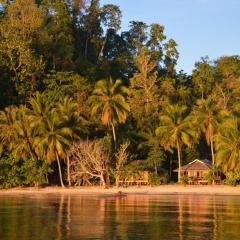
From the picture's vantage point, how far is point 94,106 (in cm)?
6369

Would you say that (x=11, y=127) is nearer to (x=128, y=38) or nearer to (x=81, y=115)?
(x=81, y=115)

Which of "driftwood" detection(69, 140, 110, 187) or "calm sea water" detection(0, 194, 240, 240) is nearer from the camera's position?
"calm sea water" detection(0, 194, 240, 240)

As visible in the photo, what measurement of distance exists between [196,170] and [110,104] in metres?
12.1

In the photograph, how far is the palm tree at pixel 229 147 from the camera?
54.2m

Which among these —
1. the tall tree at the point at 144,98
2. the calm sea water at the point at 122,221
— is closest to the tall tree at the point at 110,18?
the tall tree at the point at 144,98

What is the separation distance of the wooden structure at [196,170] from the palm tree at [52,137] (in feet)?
45.6

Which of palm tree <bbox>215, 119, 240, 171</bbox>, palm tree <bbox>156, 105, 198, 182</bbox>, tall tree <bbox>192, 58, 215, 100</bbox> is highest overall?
tall tree <bbox>192, 58, 215, 100</bbox>

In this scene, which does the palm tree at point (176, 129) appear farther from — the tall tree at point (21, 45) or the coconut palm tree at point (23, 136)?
the tall tree at point (21, 45)

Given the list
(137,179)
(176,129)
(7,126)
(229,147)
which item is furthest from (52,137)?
(229,147)

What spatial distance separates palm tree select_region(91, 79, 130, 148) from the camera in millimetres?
62594

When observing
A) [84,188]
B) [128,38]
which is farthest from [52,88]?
[128,38]

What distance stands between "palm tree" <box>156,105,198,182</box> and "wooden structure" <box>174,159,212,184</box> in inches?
96.6

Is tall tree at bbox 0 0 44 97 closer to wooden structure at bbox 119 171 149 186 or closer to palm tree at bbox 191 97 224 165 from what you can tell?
wooden structure at bbox 119 171 149 186

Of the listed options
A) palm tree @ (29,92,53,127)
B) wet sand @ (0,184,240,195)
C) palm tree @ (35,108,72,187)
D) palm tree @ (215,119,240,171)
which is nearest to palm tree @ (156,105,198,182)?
wet sand @ (0,184,240,195)
